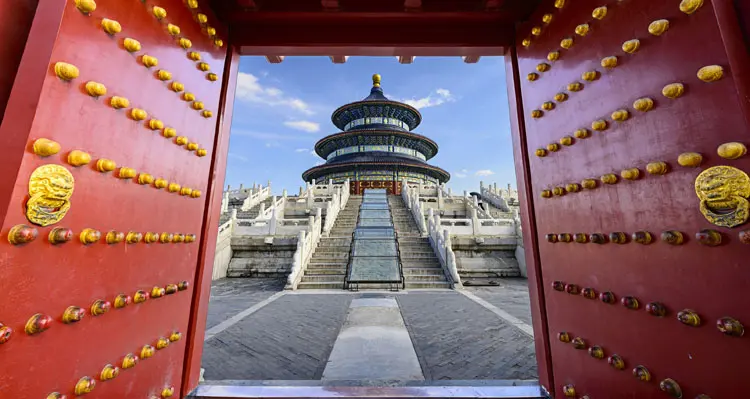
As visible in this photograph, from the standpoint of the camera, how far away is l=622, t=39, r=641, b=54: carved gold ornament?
1.28 metres

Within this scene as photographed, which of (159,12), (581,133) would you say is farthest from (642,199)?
(159,12)

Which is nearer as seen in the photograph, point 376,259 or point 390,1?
point 390,1

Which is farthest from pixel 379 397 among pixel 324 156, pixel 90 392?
pixel 324 156

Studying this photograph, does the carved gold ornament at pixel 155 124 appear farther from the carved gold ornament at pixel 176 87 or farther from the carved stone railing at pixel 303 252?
the carved stone railing at pixel 303 252

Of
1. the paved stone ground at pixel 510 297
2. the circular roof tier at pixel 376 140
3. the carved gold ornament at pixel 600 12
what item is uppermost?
the circular roof tier at pixel 376 140

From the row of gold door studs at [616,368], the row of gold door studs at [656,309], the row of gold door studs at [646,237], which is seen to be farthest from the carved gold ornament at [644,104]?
the row of gold door studs at [616,368]

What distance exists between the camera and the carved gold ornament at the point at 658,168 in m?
1.16

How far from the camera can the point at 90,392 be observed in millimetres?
1193

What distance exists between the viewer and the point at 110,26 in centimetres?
124

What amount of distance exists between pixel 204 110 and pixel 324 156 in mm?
31940

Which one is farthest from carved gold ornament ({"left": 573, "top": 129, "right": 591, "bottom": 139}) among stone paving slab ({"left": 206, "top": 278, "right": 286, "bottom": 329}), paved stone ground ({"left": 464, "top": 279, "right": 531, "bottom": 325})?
stone paving slab ({"left": 206, "top": 278, "right": 286, "bottom": 329})

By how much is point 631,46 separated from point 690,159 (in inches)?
23.3

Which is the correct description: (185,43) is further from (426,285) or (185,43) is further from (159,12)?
(426,285)

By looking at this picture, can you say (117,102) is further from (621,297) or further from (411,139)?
(411,139)
